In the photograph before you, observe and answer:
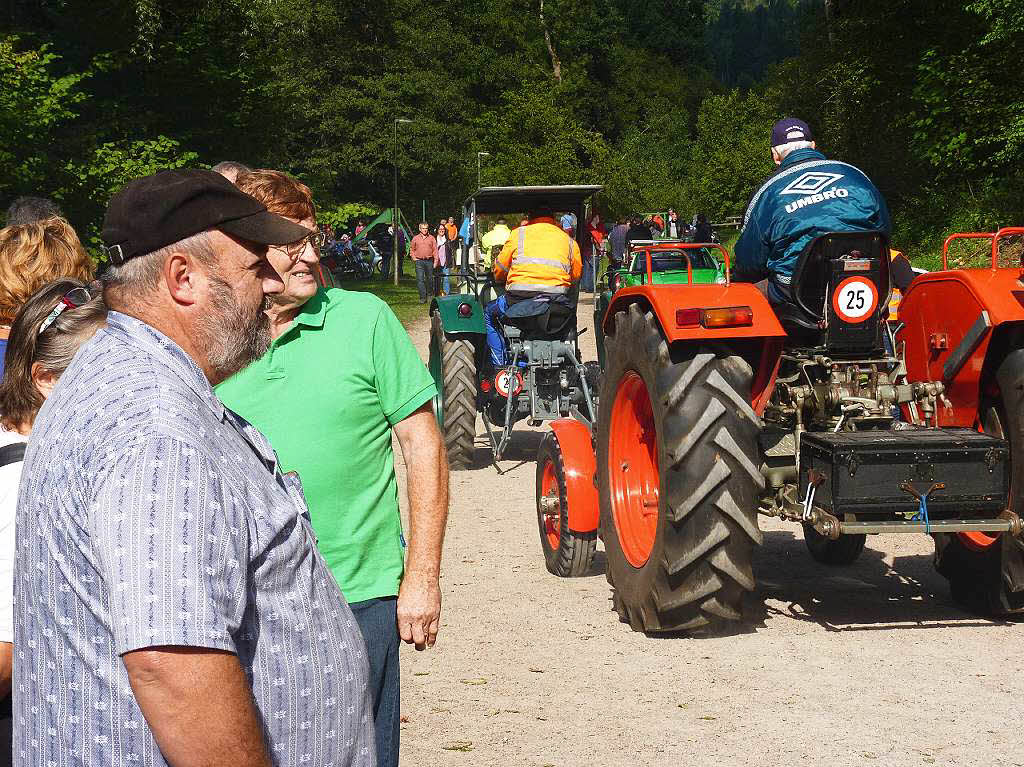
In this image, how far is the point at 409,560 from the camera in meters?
3.24

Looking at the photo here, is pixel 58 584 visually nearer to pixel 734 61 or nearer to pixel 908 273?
pixel 908 273

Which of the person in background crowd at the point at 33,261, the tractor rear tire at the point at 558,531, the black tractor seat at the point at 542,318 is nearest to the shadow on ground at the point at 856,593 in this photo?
the tractor rear tire at the point at 558,531

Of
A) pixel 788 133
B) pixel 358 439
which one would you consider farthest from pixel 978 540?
pixel 358 439

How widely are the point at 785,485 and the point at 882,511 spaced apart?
529 millimetres

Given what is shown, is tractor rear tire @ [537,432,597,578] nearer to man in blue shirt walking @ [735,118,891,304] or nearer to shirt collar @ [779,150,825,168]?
man in blue shirt walking @ [735,118,891,304]

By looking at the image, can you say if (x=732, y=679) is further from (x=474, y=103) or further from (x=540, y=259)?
(x=474, y=103)

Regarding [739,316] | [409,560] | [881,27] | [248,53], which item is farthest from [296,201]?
[881,27]

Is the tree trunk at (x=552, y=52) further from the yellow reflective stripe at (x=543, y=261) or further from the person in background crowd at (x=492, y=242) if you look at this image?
the yellow reflective stripe at (x=543, y=261)

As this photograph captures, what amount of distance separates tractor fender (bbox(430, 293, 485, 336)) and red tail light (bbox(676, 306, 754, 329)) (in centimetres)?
496

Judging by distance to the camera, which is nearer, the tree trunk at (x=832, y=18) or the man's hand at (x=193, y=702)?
the man's hand at (x=193, y=702)

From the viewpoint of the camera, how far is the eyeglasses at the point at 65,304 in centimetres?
300

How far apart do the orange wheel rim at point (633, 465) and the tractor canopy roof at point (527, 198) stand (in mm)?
4734

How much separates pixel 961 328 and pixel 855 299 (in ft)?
1.99

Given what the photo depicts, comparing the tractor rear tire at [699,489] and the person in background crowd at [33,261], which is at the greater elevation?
the person in background crowd at [33,261]
